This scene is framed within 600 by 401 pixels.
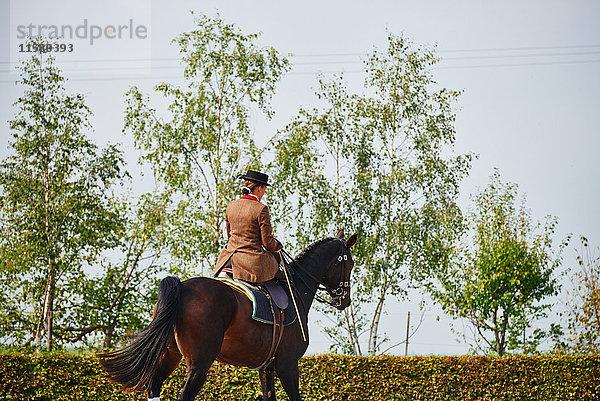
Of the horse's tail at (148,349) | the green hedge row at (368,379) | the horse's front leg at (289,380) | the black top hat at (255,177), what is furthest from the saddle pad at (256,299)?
the green hedge row at (368,379)

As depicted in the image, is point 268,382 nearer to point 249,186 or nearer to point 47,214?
point 249,186

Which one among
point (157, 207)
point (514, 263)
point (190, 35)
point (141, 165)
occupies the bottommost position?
point (514, 263)

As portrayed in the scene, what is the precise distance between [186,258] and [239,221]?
27.0 ft

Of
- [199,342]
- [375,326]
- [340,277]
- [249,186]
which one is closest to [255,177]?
[249,186]

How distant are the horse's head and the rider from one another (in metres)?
0.90

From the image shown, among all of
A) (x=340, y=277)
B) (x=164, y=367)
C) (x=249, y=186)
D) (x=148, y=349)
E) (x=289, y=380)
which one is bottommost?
(x=289, y=380)

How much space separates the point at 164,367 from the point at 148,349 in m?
0.48

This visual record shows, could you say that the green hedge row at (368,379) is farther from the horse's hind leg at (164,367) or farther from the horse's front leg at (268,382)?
the horse's hind leg at (164,367)

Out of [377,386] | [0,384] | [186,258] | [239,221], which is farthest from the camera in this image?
[186,258]

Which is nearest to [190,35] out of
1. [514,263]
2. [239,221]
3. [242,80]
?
[242,80]

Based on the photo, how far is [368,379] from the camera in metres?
9.74

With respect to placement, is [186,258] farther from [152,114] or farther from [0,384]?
[0,384]

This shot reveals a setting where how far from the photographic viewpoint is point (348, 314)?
608 inches

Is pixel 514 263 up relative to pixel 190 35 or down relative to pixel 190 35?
down
